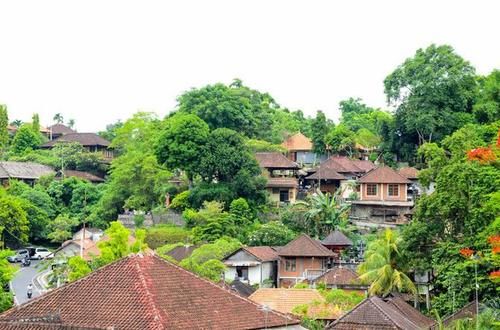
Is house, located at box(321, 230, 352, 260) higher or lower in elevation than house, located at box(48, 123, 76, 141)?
lower

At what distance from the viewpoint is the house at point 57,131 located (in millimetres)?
81188

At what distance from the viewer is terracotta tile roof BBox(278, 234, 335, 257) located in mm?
38438

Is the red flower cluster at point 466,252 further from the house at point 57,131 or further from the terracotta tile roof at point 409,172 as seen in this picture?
the house at point 57,131

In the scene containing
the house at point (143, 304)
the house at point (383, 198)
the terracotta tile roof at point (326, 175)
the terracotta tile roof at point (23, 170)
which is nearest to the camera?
the house at point (143, 304)

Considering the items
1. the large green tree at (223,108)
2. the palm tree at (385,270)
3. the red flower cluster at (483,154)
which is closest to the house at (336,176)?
the large green tree at (223,108)

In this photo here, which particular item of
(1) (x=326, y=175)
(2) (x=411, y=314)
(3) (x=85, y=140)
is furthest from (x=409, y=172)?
(3) (x=85, y=140)

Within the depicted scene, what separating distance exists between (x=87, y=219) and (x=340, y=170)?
1619cm

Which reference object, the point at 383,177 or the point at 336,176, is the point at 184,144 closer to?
the point at 336,176

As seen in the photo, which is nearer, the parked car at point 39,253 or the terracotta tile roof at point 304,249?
the terracotta tile roof at point 304,249

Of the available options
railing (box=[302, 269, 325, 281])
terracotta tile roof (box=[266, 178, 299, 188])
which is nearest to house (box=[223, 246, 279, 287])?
railing (box=[302, 269, 325, 281])

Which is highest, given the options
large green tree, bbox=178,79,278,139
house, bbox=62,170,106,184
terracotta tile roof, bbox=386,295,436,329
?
large green tree, bbox=178,79,278,139

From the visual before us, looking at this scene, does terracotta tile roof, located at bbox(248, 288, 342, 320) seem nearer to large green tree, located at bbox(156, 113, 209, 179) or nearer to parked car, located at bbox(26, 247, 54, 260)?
large green tree, located at bbox(156, 113, 209, 179)

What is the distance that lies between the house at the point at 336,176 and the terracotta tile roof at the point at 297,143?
6.01m

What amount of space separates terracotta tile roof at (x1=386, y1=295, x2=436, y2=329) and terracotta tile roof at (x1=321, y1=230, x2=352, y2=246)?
37.3ft
